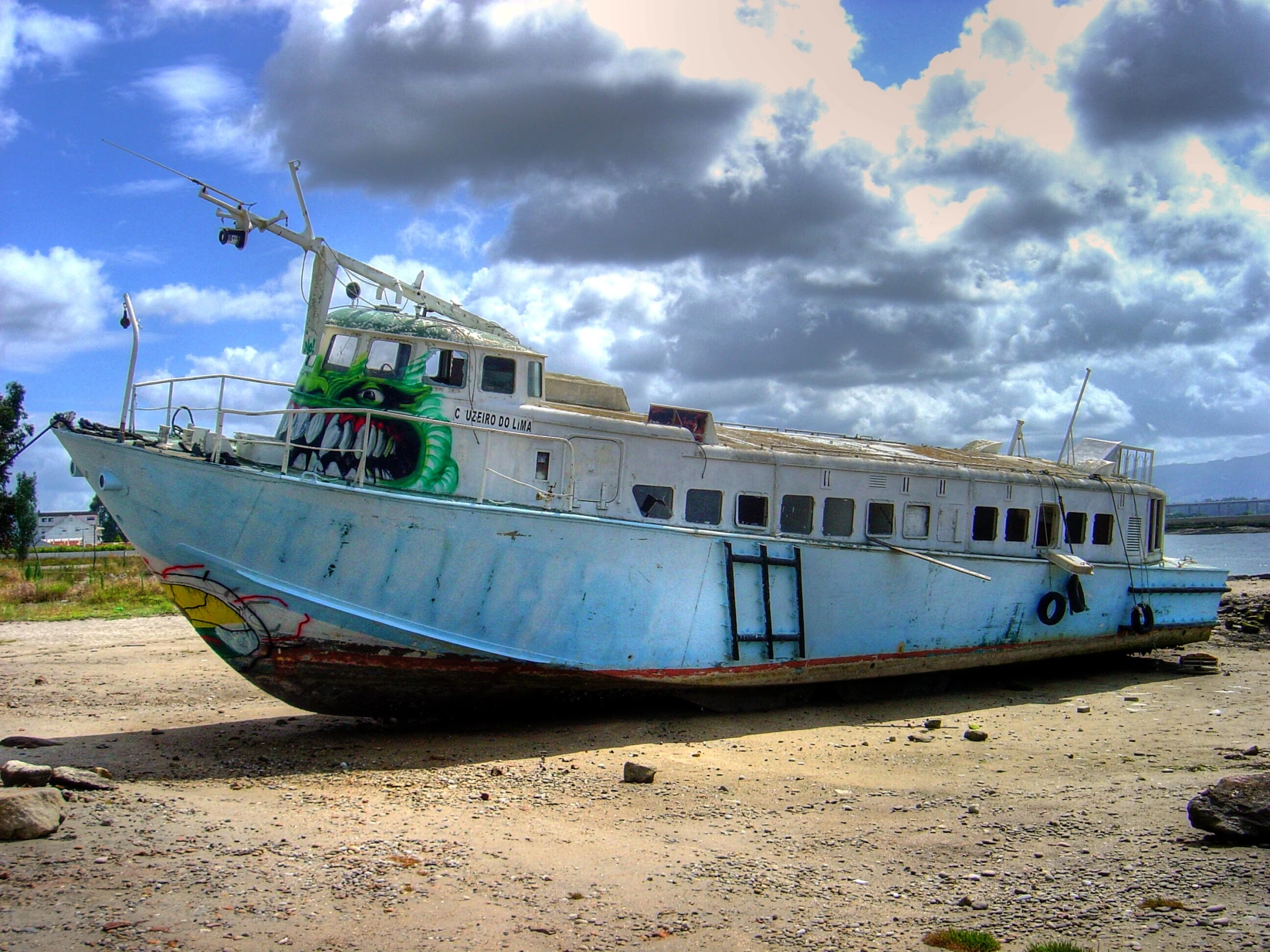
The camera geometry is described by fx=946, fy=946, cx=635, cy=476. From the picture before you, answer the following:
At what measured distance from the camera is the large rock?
23.6ft

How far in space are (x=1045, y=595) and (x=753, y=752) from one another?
7.47 meters

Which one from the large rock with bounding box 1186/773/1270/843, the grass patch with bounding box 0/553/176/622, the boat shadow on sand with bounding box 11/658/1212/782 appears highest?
the large rock with bounding box 1186/773/1270/843

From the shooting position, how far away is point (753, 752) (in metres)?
11.3

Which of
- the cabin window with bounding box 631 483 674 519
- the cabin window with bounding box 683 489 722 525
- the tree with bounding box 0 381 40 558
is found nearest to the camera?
the cabin window with bounding box 631 483 674 519

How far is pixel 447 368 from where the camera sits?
38.7 ft

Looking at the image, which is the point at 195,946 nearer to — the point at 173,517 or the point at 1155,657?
the point at 173,517

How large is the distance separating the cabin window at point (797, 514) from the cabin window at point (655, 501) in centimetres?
190

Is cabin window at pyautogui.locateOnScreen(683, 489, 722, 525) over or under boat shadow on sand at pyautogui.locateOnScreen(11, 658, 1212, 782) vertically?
over

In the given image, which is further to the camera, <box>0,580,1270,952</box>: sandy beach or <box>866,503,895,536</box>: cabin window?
<box>866,503,895,536</box>: cabin window

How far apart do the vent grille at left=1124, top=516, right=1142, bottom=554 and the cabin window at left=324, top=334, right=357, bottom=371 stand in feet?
46.8

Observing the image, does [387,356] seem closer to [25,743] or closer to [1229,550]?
[25,743]

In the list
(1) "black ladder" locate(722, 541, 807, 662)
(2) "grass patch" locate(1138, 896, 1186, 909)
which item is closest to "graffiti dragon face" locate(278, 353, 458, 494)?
(1) "black ladder" locate(722, 541, 807, 662)

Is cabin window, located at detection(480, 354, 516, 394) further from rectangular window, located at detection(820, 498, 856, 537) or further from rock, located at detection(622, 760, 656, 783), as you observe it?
rectangular window, located at detection(820, 498, 856, 537)

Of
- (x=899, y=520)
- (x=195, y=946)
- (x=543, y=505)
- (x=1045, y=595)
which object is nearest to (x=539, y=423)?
(x=543, y=505)
